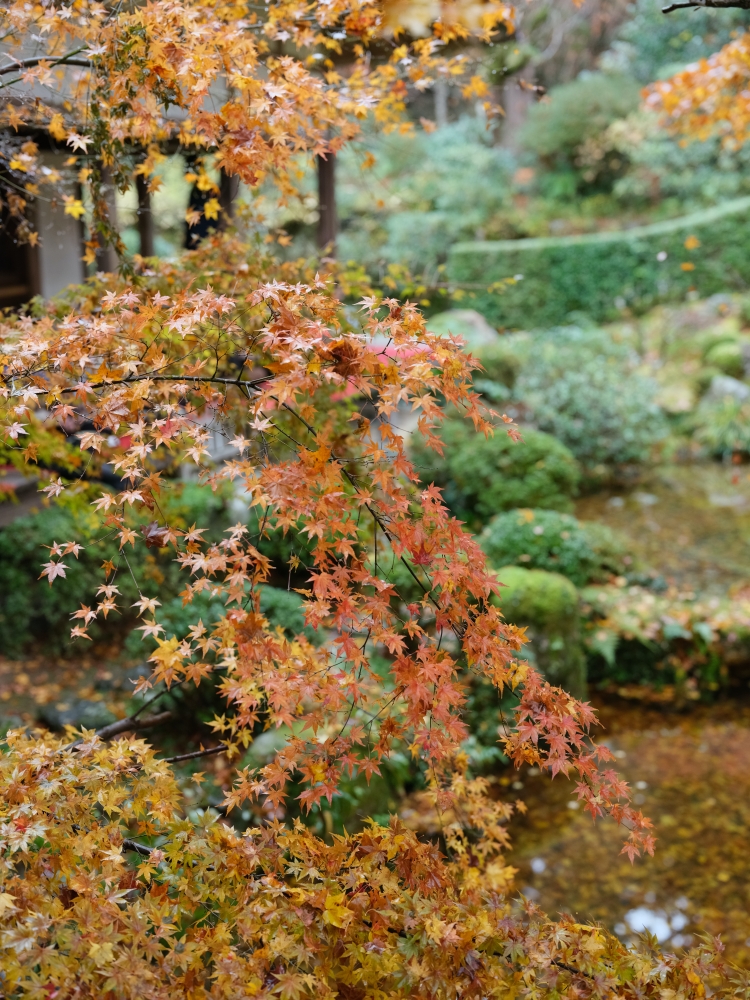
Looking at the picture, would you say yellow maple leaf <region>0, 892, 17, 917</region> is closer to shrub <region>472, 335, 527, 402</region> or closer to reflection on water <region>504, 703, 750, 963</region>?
reflection on water <region>504, 703, 750, 963</region>

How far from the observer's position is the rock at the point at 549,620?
538 centimetres

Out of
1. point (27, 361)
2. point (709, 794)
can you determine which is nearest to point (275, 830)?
point (27, 361)

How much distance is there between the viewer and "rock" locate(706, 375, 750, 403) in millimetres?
→ 11164

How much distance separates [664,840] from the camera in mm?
4801

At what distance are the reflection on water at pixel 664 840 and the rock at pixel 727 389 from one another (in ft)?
21.0

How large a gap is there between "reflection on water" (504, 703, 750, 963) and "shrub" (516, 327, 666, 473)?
4.42m

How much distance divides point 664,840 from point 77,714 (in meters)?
4.00

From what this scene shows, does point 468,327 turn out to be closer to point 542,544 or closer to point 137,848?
point 542,544

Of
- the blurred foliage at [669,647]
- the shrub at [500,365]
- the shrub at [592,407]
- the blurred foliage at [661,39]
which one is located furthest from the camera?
the blurred foliage at [661,39]

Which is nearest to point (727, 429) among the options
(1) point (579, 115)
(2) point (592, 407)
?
(2) point (592, 407)

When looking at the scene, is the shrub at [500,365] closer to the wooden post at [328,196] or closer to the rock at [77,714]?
the wooden post at [328,196]

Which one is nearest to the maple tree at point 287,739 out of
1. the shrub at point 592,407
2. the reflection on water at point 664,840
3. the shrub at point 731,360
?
the reflection on water at point 664,840

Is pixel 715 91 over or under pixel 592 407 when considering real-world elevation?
over

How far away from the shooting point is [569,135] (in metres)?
16.9
